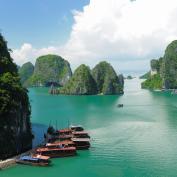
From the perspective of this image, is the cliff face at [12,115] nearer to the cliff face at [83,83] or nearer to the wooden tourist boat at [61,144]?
the wooden tourist boat at [61,144]

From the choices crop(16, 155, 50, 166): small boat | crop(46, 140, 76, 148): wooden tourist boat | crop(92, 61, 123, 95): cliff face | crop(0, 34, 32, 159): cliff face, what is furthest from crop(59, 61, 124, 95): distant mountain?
crop(16, 155, 50, 166): small boat

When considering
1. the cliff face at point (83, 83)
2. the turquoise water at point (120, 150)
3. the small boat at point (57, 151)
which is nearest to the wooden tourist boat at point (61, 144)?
the small boat at point (57, 151)

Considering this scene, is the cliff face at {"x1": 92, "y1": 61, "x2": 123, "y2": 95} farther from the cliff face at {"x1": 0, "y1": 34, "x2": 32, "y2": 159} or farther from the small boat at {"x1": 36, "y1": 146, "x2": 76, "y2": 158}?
the small boat at {"x1": 36, "y1": 146, "x2": 76, "y2": 158}

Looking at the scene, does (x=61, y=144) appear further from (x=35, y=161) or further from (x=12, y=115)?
(x=12, y=115)

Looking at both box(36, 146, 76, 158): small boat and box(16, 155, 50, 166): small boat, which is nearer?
box(16, 155, 50, 166): small boat

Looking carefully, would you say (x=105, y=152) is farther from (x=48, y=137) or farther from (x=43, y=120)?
(x=43, y=120)

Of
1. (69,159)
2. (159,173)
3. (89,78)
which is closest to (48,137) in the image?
(69,159)

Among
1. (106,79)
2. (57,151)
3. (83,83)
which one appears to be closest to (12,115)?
(57,151)
